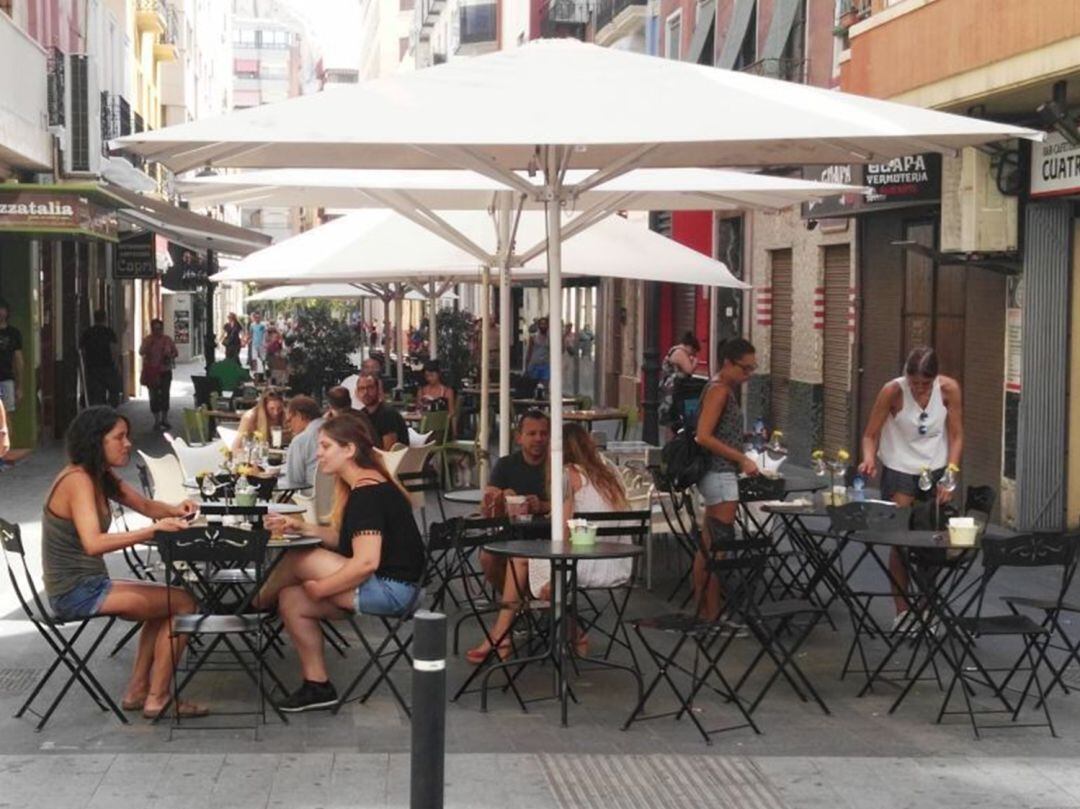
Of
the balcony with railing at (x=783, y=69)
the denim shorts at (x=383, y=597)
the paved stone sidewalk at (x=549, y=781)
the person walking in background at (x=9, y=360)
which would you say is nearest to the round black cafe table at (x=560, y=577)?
the denim shorts at (x=383, y=597)

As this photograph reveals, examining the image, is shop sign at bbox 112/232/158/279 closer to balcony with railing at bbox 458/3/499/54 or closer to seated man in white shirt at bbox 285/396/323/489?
seated man in white shirt at bbox 285/396/323/489

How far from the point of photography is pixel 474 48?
58531 mm

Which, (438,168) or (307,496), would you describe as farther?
(307,496)

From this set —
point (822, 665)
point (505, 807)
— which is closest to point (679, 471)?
point (822, 665)

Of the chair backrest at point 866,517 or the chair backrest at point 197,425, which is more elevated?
the chair backrest at point 866,517

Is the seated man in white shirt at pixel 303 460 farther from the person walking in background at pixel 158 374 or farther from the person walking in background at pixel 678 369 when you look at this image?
the person walking in background at pixel 158 374

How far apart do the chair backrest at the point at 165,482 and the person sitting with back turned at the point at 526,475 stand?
2.47 meters

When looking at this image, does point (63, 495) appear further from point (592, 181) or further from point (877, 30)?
point (877, 30)

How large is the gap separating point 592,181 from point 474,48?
5076 centimetres

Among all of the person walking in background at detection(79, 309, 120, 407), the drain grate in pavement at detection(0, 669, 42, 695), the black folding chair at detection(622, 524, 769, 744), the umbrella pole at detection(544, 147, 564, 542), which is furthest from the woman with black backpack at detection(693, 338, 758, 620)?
the person walking in background at detection(79, 309, 120, 407)

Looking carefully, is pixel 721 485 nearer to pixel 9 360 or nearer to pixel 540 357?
pixel 9 360

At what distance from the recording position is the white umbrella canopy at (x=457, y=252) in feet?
44.6

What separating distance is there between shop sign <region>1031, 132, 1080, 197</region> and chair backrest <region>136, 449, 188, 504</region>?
6.98 m

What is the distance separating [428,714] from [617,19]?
3065cm
